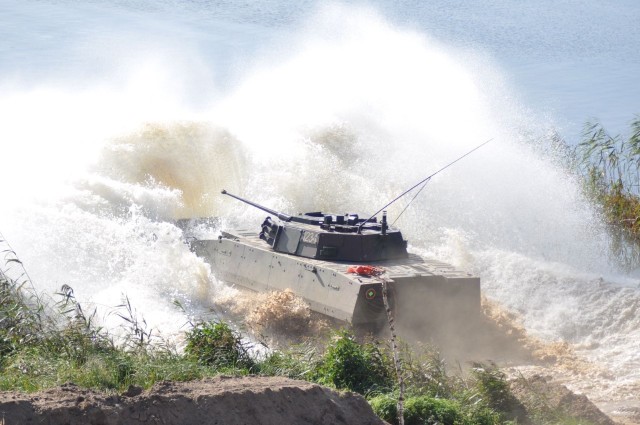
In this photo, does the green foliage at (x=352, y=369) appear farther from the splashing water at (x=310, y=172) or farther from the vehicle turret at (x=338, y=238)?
the vehicle turret at (x=338, y=238)

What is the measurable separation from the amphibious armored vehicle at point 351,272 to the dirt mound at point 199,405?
27.4ft

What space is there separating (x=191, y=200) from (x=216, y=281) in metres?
6.10

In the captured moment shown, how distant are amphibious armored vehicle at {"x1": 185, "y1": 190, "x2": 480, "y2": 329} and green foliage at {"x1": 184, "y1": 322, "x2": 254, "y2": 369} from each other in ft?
17.6

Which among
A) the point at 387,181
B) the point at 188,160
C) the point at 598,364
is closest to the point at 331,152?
the point at 387,181

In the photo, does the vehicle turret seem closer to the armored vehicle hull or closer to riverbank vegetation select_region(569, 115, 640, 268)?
the armored vehicle hull

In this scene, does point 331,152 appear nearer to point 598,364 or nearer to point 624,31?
point 598,364

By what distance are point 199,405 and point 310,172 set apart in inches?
810

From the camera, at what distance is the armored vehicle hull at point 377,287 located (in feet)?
60.2

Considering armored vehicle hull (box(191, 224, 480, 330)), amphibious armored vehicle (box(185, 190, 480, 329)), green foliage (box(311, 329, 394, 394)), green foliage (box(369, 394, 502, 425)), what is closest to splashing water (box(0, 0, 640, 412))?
amphibious armored vehicle (box(185, 190, 480, 329))

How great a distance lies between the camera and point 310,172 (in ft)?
96.2

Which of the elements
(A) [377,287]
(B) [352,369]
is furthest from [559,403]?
(A) [377,287]

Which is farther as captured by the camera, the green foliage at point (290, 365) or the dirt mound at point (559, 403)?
the dirt mound at point (559, 403)

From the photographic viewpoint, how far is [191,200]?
93.6ft

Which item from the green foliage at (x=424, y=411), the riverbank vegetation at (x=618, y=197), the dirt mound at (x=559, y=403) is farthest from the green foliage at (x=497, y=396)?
the riverbank vegetation at (x=618, y=197)
